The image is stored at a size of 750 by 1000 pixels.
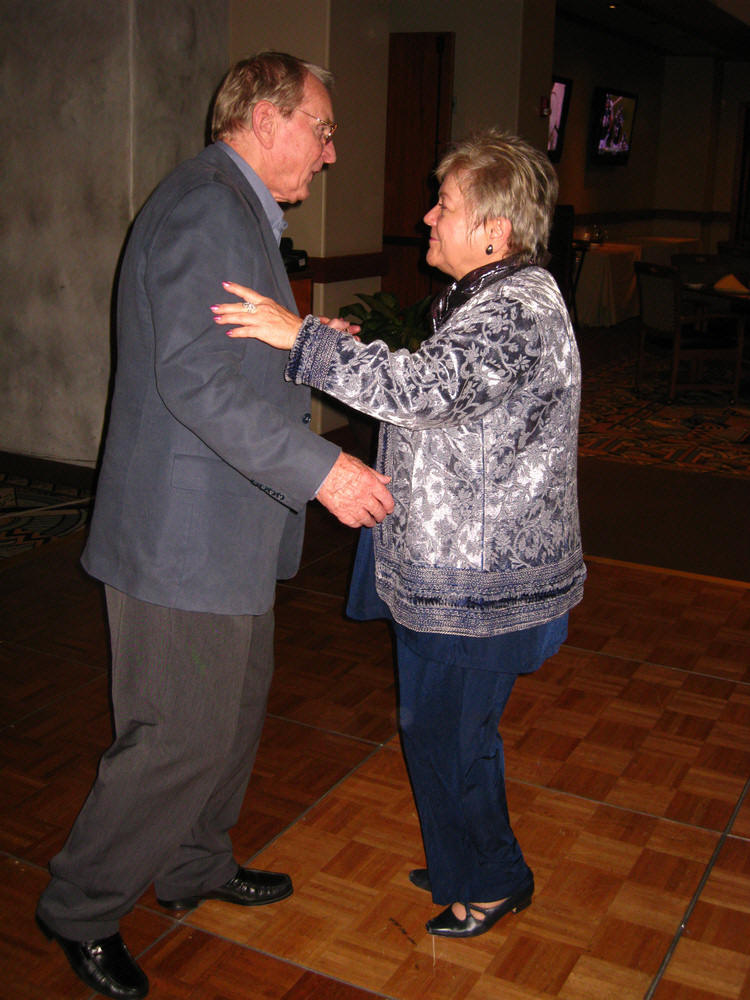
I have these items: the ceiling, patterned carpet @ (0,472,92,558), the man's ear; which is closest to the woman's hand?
the man's ear

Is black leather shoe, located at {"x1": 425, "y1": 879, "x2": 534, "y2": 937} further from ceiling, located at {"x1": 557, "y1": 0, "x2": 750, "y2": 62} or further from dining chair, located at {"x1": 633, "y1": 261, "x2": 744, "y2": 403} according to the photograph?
ceiling, located at {"x1": 557, "y1": 0, "x2": 750, "y2": 62}

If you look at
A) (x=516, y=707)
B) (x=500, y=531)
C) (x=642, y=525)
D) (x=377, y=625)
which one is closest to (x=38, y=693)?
(x=377, y=625)

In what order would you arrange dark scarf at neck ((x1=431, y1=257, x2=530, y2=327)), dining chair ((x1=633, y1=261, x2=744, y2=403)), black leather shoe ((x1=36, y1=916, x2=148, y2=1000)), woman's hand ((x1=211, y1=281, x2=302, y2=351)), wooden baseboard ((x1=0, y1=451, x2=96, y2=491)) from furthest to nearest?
dining chair ((x1=633, y1=261, x2=744, y2=403)), wooden baseboard ((x1=0, y1=451, x2=96, y2=491)), black leather shoe ((x1=36, y1=916, x2=148, y2=1000)), dark scarf at neck ((x1=431, y1=257, x2=530, y2=327)), woman's hand ((x1=211, y1=281, x2=302, y2=351))

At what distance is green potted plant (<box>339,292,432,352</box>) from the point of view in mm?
5027

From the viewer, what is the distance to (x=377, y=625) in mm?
3656

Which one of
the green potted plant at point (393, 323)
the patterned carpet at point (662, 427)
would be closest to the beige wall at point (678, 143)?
the patterned carpet at point (662, 427)

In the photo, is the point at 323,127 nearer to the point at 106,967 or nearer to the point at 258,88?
the point at 258,88

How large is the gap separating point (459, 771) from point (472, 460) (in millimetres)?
602

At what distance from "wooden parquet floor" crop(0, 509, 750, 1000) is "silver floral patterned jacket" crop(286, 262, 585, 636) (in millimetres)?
711

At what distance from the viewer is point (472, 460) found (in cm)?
171

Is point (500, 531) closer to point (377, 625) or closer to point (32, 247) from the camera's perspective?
point (377, 625)

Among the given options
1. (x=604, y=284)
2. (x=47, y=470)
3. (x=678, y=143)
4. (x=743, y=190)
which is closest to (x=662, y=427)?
(x=47, y=470)

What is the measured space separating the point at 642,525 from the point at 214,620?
11.1ft

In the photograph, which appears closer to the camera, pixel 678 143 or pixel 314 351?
pixel 314 351
